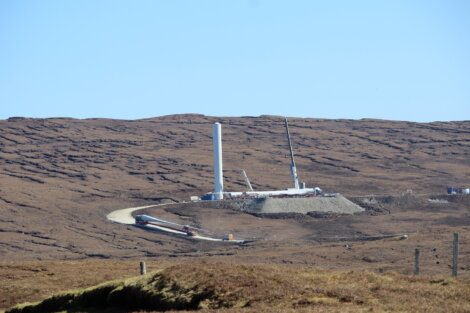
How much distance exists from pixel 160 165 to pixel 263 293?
121m

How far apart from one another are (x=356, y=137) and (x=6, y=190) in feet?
270

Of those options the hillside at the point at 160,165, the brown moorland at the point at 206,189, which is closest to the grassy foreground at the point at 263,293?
the brown moorland at the point at 206,189

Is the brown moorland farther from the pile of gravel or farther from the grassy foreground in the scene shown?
the grassy foreground

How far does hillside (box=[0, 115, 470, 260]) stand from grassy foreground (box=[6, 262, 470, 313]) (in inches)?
1997

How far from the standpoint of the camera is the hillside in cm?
9388

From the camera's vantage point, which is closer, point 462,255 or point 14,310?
point 14,310

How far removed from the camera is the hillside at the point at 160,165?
93.9m

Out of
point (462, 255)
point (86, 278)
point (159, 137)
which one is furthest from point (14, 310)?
point (159, 137)

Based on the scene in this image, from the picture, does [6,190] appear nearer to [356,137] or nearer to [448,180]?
[448,180]

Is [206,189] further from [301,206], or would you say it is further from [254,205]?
[301,206]

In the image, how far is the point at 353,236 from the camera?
91.1m

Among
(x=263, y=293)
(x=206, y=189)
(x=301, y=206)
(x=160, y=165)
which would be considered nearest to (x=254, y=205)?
(x=301, y=206)

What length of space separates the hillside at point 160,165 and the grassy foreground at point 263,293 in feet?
166

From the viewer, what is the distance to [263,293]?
24.7 metres
